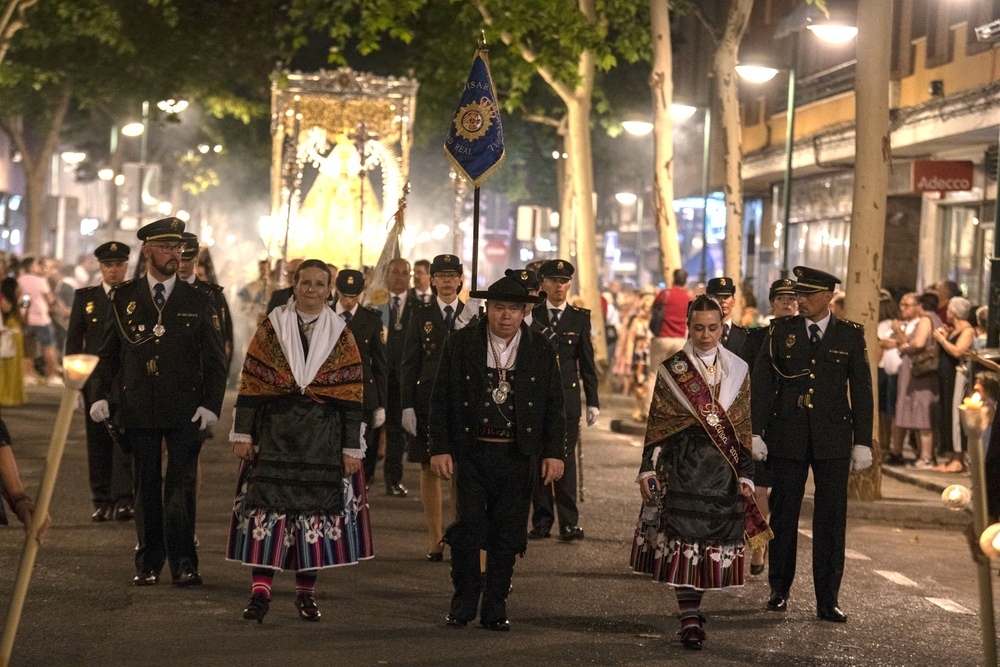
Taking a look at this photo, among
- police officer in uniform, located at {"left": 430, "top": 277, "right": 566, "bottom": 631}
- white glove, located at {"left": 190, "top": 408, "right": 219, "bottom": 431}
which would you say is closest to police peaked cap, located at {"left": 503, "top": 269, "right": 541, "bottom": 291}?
police officer in uniform, located at {"left": 430, "top": 277, "right": 566, "bottom": 631}

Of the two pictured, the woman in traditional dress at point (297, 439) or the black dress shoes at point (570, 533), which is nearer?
the woman in traditional dress at point (297, 439)

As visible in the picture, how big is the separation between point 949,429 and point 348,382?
10841mm

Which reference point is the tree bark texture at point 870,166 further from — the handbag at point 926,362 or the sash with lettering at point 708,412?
the sash with lettering at point 708,412

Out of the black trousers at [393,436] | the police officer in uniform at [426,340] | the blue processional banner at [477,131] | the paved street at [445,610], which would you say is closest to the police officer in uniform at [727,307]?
the paved street at [445,610]

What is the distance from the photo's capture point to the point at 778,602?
32.8 ft

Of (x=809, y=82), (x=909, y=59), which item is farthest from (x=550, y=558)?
(x=809, y=82)

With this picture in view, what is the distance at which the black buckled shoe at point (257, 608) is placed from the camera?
29.3ft

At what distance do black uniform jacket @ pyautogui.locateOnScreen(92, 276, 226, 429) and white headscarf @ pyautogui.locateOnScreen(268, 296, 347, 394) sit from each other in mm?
1172

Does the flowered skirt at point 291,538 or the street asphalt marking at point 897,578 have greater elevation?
the flowered skirt at point 291,538

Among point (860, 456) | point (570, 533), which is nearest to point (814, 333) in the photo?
point (860, 456)

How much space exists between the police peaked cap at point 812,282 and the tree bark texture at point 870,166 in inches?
220

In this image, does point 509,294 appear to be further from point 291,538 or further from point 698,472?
point 291,538

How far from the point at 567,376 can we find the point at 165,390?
364 cm

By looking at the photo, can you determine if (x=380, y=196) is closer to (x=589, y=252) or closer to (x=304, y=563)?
(x=589, y=252)
